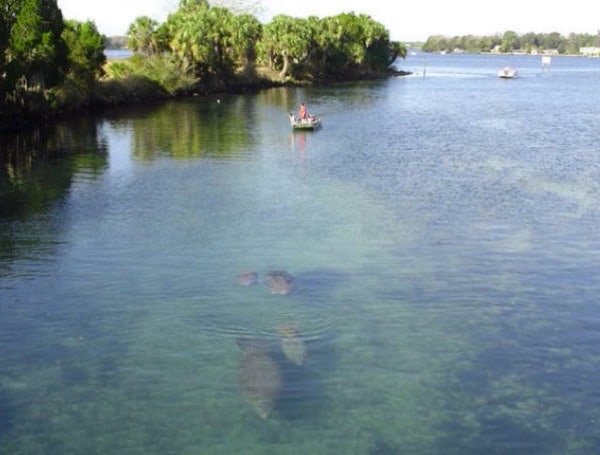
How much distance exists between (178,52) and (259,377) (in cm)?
6964

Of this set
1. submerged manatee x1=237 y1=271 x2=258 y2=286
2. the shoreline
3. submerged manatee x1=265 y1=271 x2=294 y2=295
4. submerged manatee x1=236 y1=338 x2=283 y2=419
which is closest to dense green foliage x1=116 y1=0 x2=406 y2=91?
the shoreline

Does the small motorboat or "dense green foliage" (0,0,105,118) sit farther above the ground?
"dense green foliage" (0,0,105,118)

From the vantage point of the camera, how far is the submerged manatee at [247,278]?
18.4 m

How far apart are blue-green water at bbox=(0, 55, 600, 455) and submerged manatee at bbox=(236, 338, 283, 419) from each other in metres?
0.17

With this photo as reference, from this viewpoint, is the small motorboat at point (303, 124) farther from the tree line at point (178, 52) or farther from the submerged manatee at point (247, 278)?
the submerged manatee at point (247, 278)

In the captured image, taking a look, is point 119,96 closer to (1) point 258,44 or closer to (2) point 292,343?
(1) point 258,44

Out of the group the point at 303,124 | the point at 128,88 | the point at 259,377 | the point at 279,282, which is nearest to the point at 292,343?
the point at 259,377

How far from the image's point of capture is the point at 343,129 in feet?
166

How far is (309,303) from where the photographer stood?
674 inches

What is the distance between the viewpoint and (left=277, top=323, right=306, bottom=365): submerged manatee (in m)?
14.2

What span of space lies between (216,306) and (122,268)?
4.02 meters

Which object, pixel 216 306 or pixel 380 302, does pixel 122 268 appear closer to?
pixel 216 306

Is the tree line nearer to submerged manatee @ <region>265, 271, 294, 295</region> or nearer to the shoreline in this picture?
the shoreline

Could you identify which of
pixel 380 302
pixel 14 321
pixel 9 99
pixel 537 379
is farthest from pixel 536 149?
pixel 9 99
